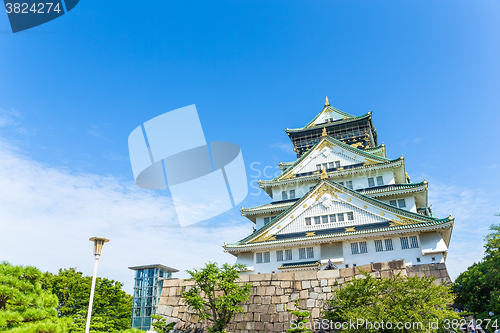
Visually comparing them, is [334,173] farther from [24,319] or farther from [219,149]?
[24,319]

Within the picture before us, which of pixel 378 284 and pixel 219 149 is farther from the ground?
pixel 219 149

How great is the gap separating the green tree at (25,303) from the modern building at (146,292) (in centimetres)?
1970

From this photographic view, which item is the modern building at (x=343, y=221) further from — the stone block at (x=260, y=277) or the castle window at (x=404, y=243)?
the stone block at (x=260, y=277)

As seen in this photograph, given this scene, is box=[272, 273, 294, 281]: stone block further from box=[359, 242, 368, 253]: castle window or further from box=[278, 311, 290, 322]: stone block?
box=[359, 242, 368, 253]: castle window

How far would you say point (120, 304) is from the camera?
35812 mm

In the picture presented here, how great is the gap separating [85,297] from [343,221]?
25835mm

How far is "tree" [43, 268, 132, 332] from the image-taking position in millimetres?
30359

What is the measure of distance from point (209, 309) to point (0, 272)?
792 centimetres

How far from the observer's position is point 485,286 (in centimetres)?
1867

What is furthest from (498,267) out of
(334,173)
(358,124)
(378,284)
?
(358,124)

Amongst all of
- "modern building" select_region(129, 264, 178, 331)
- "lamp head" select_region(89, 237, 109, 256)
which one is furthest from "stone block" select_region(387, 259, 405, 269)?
"modern building" select_region(129, 264, 178, 331)

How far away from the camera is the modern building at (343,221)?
23.0m

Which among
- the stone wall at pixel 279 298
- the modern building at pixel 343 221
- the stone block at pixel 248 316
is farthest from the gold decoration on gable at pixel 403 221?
the stone block at pixel 248 316

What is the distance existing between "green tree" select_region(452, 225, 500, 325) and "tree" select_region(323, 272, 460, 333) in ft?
28.7
